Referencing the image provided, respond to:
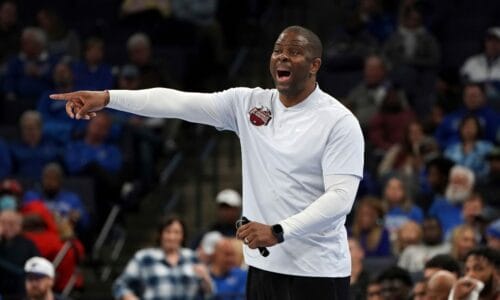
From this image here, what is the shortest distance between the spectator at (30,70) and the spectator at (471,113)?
4.54 metres

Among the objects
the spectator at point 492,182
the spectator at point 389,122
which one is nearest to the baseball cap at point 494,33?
the spectator at point 389,122

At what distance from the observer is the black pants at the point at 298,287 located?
6.66 metres

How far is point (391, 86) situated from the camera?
14.7 metres

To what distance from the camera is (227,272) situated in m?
11.8

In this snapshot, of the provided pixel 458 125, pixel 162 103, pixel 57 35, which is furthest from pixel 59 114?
pixel 162 103

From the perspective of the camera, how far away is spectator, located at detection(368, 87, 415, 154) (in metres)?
14.3

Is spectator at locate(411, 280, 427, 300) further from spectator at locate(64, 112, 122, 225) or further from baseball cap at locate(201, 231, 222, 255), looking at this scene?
spectator at locate(64, 112, 122, 225)

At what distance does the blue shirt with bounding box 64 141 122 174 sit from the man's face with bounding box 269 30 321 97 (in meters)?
7.72

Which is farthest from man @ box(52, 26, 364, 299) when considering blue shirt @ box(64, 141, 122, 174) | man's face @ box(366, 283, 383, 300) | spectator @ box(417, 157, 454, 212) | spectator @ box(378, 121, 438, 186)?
blue shirt @ box(64, 141, 122, 174)

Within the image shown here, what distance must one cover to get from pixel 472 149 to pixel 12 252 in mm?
4428

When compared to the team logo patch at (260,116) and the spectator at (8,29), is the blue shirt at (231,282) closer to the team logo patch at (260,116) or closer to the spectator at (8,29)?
the team logo patch at (260,116)

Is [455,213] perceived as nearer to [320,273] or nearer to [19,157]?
[19,157]

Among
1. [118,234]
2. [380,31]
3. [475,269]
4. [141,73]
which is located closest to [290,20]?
[380,31]

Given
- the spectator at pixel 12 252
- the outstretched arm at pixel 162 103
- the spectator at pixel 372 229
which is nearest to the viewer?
the outstretched arm at pixel 162 103
